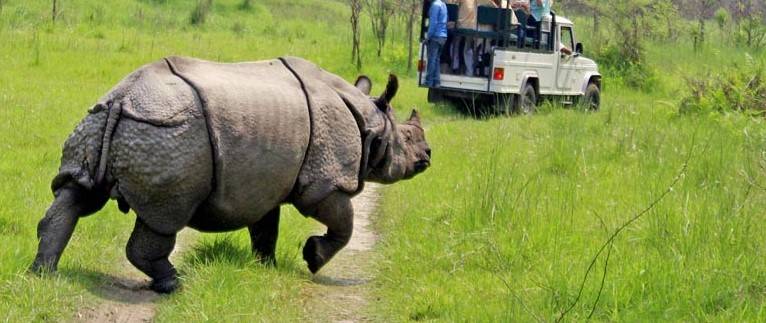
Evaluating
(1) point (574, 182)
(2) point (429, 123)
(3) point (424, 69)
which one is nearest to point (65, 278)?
(1) point (574, 182)

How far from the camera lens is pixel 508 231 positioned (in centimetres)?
792

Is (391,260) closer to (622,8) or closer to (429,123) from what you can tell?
(429,123)

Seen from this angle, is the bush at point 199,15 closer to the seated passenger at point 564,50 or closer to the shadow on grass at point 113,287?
the seated passenger at point 564,50

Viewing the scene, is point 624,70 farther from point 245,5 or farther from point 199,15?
point 245,5


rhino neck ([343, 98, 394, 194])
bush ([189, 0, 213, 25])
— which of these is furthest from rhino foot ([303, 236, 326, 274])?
bush ([189, 0, 213, 25])

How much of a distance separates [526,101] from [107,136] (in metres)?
13.1

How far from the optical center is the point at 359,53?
74.4 ft

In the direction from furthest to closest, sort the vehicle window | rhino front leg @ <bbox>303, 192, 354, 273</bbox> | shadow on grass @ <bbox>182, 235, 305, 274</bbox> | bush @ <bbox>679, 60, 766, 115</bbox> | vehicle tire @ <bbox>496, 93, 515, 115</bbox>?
the vehicle window
vehicle tire @ <bbox>496, 93, 515, 115</bbox>
bush @ <bbox>679, 60, 766, 115</bbox>
rhino front leg @ <bbox>303, 192, 354, 273</bbox>
shadow on grass @ <bbox>182, 235, 305, 274</bbox>

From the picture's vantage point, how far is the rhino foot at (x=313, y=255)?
7.57 m

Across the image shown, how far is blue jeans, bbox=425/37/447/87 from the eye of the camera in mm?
18078

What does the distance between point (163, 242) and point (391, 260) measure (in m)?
2.08

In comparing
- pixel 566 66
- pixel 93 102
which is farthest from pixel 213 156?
pixel 566 66

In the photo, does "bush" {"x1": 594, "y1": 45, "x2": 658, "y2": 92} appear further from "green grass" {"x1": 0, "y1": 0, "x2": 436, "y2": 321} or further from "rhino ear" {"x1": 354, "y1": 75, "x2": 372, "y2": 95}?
"rhino ear" {"x1": 354, "y1": 75, "x2": 372, "y2": 95}

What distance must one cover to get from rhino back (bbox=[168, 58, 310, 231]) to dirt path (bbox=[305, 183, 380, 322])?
26.2 inches
